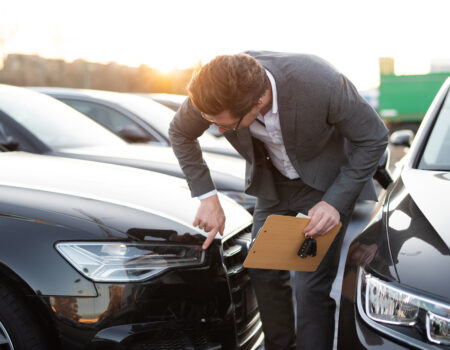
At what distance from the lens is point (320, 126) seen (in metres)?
2.32

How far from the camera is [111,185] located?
8.68 feet

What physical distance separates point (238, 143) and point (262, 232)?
0.51 metres

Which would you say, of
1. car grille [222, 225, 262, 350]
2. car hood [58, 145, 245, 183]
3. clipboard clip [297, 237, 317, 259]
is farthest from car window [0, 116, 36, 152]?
clipboard clip [297, 237, 317, 259]

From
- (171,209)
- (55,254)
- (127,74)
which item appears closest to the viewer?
(55,254)

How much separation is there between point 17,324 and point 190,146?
1.00m

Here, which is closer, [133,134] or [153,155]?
[153,155]

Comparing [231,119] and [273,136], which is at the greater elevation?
[231,119]

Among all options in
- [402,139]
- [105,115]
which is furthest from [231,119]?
[105,115]

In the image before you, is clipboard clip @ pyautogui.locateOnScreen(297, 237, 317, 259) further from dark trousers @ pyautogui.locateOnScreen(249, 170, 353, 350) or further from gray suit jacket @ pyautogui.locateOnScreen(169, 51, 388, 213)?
dark trousers @ pyautogui.locateOnScreen(249, 170, 353, 350)

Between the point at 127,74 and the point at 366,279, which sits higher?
the point at 366,279

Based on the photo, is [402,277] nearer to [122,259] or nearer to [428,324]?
[428,324]

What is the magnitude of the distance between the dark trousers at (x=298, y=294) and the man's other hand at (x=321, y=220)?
0.93 feet

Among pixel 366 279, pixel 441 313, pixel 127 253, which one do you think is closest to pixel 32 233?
pixel 127 253

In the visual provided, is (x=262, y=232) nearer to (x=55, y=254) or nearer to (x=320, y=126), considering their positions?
(x=320, y=126)
